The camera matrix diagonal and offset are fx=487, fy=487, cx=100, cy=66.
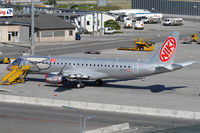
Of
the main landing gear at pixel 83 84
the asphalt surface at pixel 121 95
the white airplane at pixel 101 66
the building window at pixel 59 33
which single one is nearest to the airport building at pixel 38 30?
the building window at pixel 59 33

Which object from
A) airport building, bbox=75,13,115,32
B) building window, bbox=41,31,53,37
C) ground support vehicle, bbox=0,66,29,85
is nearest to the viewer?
ground support vehicle, bbox=0,66,29,85

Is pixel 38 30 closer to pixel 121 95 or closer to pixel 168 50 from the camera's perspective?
pixel 121 95

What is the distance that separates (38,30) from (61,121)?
76098 mm

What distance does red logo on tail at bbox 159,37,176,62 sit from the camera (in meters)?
61.1

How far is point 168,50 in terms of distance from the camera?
61.3 metres

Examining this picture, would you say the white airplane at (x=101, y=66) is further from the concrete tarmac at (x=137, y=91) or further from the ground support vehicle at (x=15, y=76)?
the concrete tarmac at (x=137, y=91)

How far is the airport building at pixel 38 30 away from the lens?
12094 cm

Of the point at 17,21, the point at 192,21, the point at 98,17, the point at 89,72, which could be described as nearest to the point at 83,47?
the point at 17,21

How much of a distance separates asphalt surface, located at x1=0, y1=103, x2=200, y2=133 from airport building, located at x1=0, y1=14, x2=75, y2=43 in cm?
6955

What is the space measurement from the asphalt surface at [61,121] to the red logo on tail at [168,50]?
13.6 meters

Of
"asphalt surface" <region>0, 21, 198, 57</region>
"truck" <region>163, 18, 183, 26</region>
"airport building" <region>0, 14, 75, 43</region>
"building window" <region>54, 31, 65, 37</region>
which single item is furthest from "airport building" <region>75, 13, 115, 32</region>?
"truck" <region>163, 18, 183, 26</region>

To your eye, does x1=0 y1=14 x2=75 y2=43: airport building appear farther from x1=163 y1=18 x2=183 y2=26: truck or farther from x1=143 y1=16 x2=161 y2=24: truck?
x1=143 y1=16 x2=161 y2=24: truck

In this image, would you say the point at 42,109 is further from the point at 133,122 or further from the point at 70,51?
the point at 70,51

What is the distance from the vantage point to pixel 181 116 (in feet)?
160
